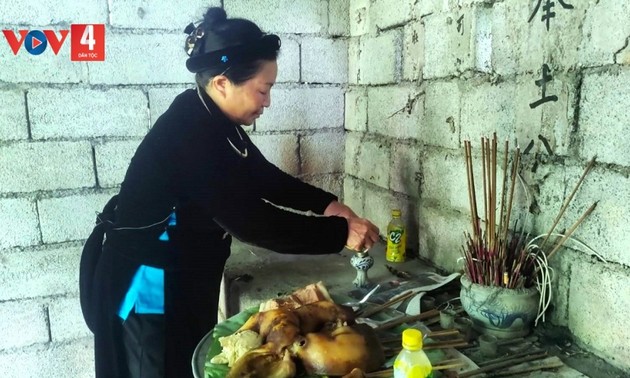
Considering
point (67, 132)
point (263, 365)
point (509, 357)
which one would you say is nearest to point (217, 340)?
point (263, 365)

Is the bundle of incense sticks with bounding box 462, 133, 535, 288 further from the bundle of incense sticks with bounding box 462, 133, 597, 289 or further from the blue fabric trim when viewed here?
the blue fabric trim

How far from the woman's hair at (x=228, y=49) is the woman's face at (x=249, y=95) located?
19 mm

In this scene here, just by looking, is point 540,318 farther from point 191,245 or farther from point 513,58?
point 191,245

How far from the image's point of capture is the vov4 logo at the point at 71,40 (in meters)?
1.99

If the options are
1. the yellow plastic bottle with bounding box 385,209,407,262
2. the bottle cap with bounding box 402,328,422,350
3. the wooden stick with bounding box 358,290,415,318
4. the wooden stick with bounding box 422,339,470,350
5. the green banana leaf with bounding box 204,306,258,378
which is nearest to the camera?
the bottle cap with bounding box 402,328,422,350

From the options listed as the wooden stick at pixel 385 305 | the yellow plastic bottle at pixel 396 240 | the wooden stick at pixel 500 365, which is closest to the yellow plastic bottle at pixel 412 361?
the wooden stick at pixel 500 365

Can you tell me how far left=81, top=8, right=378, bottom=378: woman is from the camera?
→ 1445 millimetres

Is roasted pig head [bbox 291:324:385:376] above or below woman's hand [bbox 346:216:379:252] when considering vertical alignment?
below

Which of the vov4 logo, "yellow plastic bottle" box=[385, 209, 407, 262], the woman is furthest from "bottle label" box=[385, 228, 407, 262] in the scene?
the vov4 logo

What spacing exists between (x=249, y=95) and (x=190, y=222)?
419mm

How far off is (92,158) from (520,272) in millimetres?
1723

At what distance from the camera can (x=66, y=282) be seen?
2.21m

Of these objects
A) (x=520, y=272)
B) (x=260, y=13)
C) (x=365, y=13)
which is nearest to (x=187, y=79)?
(x=260, y=13)

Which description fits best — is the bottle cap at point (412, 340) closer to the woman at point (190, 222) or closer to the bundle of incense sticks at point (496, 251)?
the bundle of incense sticks at point (496, 251)
